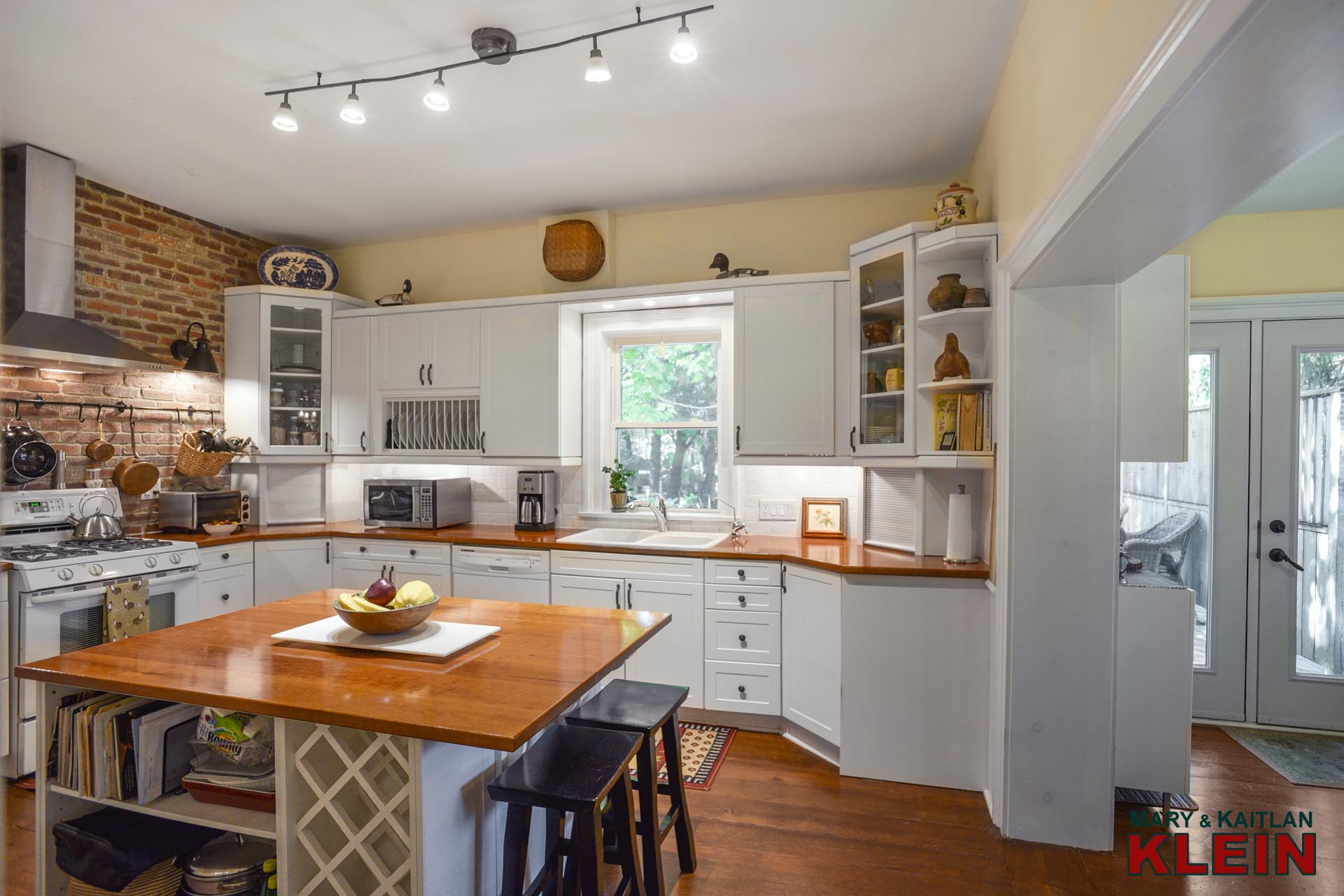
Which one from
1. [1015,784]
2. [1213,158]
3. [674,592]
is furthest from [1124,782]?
[1213,158]

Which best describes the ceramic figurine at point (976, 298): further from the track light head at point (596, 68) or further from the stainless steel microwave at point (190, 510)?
the stainless steel microwave at point (190, 510)

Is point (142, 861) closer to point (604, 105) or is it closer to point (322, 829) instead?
point (322, 829)

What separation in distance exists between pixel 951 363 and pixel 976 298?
28 cm

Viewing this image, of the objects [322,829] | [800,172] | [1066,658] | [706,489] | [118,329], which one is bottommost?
[322,829]

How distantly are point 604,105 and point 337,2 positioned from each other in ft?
3.43

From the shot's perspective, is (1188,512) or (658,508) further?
(658,508)

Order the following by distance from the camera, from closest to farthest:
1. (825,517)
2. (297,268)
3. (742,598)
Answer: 1. (742,598)
2. (825,517)
3. (297,268)

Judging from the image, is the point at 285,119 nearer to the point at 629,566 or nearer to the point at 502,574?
the point at 502,574

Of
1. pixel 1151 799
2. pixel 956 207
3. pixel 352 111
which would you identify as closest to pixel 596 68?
pixel 352 111

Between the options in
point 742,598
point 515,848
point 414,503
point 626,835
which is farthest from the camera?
point 414,503

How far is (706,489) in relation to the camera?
4.49 metres

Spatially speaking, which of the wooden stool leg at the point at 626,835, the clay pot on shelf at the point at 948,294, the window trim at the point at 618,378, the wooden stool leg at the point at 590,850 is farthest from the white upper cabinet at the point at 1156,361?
the wooden stool leg at the point at 590,850

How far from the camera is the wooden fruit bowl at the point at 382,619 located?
2.23 metres

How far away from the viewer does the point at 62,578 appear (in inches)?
128
